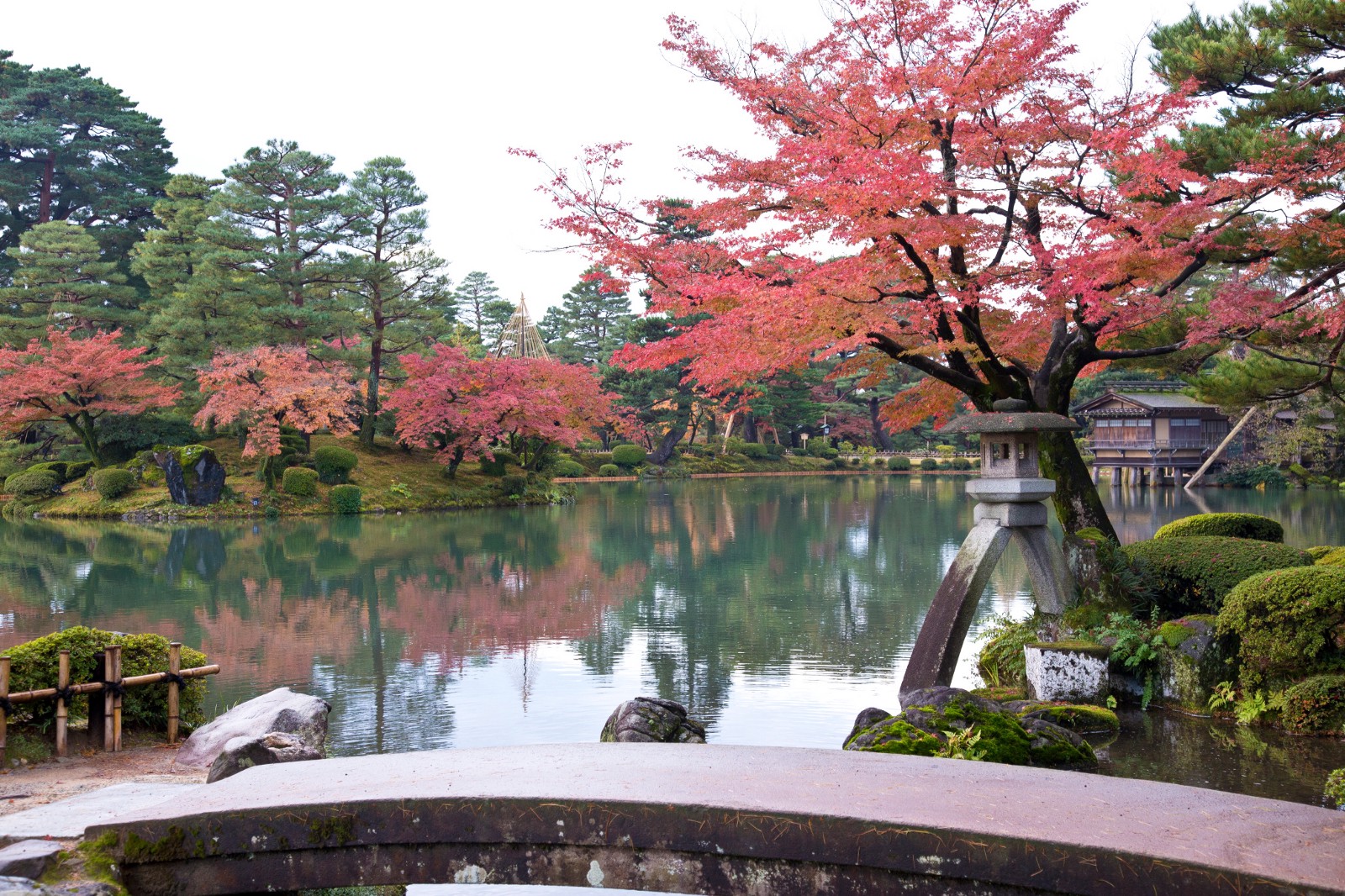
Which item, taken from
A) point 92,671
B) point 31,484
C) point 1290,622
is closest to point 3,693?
point 92,671

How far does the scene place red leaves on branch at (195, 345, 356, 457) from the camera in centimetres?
2431

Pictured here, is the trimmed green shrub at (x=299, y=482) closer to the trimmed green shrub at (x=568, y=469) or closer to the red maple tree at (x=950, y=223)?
the trimmed green shrub at (x=568, y=469)

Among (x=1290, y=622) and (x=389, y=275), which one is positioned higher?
(x=389, y=275)

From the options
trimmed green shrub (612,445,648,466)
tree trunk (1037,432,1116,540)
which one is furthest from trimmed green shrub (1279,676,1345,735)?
trimmed green shrub (612,445,648,466)

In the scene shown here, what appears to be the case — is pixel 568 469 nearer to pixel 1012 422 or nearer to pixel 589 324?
pixel 589 324

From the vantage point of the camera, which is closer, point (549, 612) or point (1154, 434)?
point (549, 612)

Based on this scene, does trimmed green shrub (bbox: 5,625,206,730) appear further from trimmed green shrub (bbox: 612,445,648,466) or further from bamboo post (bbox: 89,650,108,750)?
trimmed green shrub (bbox: 612,445,648,466)

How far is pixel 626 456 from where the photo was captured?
3941cm

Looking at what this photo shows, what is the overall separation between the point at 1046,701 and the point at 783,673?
237 cm

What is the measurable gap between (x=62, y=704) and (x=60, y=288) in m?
26.7

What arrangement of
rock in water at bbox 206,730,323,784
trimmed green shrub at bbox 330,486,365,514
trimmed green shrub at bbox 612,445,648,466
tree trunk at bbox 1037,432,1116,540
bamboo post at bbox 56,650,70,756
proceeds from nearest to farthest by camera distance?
rock in water at bbox 206,730,323,784
bamboo post at bbox 56,650,70,756
tree trunk at bbox 1037,432,1116,540
trimmed green shrub at bbox 330,486,365,514
trimmed green shrub at bbox 612,445,648,466

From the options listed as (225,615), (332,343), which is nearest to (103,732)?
(225,615)

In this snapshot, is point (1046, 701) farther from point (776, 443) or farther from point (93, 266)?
point (776, 443)

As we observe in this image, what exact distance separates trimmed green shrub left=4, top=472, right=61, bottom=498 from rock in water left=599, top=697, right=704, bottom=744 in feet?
82.2
